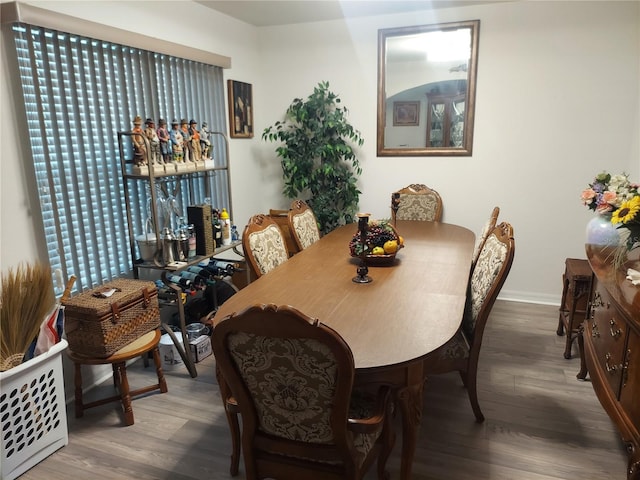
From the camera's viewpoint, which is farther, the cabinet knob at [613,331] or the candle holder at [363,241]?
the candle holder at [363,241]

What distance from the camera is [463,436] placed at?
2.06 m

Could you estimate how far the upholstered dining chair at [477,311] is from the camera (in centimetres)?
188

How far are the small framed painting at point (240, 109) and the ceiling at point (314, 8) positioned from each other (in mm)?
550

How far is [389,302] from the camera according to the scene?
1.78 m

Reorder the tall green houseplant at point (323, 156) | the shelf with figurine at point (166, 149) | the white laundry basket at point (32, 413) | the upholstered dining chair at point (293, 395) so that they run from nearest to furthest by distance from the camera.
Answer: the upholstered dining chair at point (293, 395), the white laundry basket at point (32, 413), the shelf with figurine at point (166, 149), the tall green houseplant at point (323, 156)

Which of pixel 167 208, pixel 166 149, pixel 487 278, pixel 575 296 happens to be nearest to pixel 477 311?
pixel 487 278

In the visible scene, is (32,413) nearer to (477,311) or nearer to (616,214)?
(477,311)

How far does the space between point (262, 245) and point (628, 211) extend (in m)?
1.65

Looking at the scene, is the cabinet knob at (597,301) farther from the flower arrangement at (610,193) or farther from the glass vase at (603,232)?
the flower arrangement at (610,193)

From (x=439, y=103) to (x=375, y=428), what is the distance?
2958mm

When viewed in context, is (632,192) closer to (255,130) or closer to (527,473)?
(527,473)

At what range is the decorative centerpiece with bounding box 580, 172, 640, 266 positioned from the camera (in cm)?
169

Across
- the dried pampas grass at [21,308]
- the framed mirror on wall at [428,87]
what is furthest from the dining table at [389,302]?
the framed mirror on wall at [428,87]

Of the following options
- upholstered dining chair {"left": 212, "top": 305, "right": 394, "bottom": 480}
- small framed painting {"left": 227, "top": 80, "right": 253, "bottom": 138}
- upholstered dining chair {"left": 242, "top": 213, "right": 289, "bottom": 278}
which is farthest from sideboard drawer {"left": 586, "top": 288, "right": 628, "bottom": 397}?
small framed painting {"left": 227, "top": 80, "right": 253, "bottom": 138}
